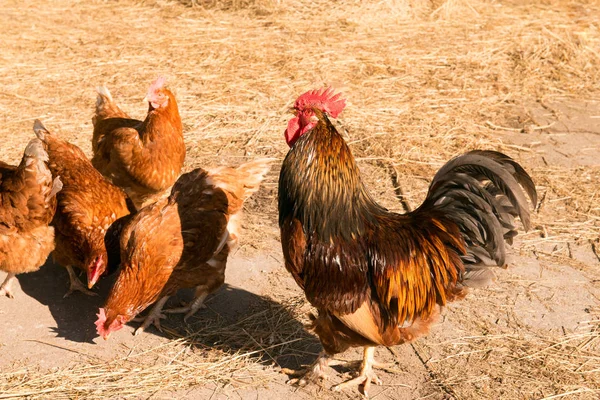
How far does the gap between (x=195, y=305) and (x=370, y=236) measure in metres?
1.72

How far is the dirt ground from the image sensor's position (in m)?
4.86

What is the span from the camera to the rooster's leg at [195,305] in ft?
17.6

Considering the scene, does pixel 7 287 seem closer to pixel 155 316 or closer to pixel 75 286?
pixel 75 286

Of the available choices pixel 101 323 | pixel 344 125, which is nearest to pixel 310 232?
pixel 101 323

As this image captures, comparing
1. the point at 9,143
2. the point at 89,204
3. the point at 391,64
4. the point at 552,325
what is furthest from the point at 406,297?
the point at 391,64

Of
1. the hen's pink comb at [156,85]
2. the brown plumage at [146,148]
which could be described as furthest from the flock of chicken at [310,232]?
the hen's pink comb at [156,85]

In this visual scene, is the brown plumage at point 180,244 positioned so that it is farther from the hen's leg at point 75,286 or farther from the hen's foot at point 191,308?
the hen's leg at point 75,286

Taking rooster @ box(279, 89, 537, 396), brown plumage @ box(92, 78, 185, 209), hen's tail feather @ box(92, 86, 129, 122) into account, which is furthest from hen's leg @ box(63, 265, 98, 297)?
rooster @ box(279, 89, 537, 396)

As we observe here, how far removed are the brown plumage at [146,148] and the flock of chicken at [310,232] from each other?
1.65ft

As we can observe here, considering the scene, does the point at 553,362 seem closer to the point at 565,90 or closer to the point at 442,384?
the point at 442,384

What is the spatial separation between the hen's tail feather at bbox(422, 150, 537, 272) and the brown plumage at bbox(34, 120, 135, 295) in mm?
2529

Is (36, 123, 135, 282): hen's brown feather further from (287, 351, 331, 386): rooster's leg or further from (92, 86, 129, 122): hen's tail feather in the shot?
(287, 351, 331, 386): rooster's leg

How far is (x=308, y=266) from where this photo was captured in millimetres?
4371

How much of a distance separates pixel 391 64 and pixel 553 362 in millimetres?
5744
